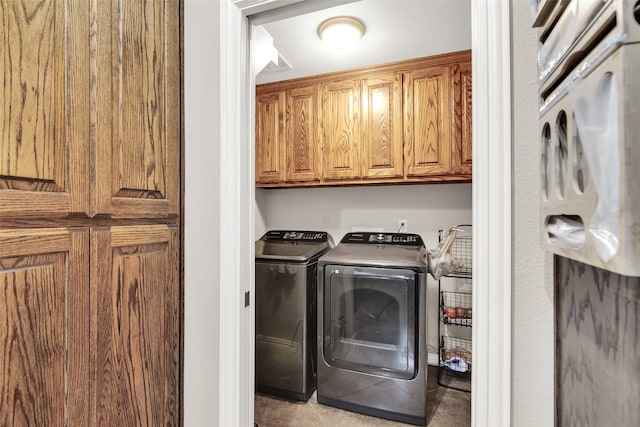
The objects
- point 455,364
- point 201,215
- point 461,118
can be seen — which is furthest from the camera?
point 455,364

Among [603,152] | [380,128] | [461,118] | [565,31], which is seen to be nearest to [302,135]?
[380,128]

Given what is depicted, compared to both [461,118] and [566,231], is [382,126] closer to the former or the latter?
[461,118]

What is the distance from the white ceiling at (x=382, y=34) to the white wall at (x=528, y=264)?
1020mm

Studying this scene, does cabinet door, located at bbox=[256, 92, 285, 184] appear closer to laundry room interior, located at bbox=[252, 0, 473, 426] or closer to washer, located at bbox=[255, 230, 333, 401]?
laundry room interior, located at bbox=[252, 0, 473, 426]

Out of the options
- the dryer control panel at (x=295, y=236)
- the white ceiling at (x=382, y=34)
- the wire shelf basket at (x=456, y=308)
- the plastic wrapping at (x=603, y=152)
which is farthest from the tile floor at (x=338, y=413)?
the white ceiling at (x=382, y=34)

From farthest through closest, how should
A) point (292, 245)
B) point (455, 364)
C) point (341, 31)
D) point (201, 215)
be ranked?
point (292, 245) < point (455, 364) < point (341, 31) < point (201, 215)

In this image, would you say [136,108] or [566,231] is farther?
[136,108]

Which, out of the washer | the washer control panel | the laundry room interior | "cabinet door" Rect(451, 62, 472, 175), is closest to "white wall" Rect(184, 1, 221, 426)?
the laundry room interior

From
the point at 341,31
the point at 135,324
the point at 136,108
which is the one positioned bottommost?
the point at 135,324

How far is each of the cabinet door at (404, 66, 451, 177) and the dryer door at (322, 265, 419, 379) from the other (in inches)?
31.7

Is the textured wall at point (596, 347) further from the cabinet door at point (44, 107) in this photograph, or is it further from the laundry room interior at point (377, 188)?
the laundry room interior at point (377, 188)

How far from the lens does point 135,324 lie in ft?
3.16

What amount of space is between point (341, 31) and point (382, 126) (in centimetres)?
71

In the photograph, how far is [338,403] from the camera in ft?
6.52
